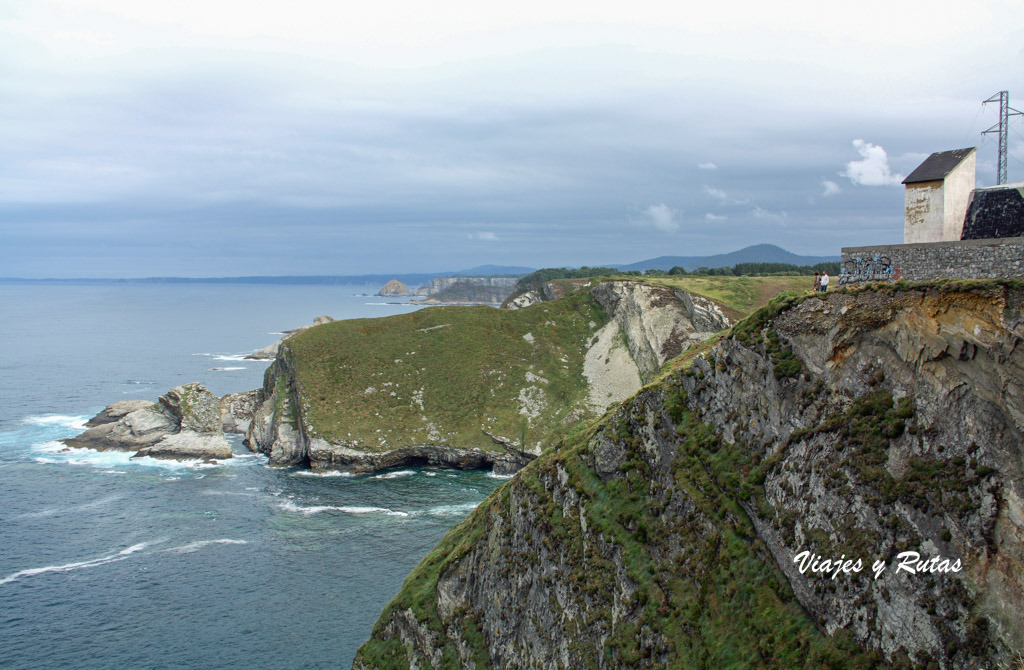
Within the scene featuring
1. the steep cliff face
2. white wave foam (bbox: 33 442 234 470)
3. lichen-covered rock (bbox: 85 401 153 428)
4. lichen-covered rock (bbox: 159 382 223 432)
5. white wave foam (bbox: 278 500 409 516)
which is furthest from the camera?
lichen-covered rock (bbox: 85 401 153 428)

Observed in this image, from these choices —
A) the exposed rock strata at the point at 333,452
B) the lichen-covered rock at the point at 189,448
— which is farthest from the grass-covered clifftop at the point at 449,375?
the lichen-covered rock at the point at 189,448

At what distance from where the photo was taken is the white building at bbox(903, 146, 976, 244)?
26219mm

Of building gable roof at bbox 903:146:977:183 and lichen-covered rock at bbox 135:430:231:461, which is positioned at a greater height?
building gable roof at bbox 903:146:977:183

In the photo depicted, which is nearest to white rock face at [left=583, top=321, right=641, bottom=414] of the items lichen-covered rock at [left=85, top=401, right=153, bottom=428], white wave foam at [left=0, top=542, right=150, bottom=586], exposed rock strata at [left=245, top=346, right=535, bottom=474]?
exposed rock strata at [left=245, top=346, right=535, bottom=474]

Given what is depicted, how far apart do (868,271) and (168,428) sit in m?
85.3

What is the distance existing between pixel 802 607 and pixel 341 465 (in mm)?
65154

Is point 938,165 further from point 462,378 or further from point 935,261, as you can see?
point 462,378

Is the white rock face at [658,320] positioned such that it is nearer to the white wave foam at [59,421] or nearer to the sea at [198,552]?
the sea at [198,552]

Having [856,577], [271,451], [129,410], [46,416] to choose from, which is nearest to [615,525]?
[856,577]

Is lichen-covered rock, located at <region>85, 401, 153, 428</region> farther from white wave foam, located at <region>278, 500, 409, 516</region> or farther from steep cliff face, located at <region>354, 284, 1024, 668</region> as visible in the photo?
steep cliff face, located at <region>354, 284, 1024, 668</region>

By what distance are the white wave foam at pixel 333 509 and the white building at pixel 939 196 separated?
167 feet

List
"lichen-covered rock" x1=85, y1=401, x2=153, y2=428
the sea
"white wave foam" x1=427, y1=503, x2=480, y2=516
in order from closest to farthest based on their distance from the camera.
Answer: the sea
"white wave foam" x1=427, y1=503, x2=480, y2=516
"lichen-covered rock" x1=85, y1=401, x2=153, y2=428

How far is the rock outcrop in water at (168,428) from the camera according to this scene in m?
82.8

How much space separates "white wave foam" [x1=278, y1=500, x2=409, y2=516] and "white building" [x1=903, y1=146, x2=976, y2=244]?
167 ft
